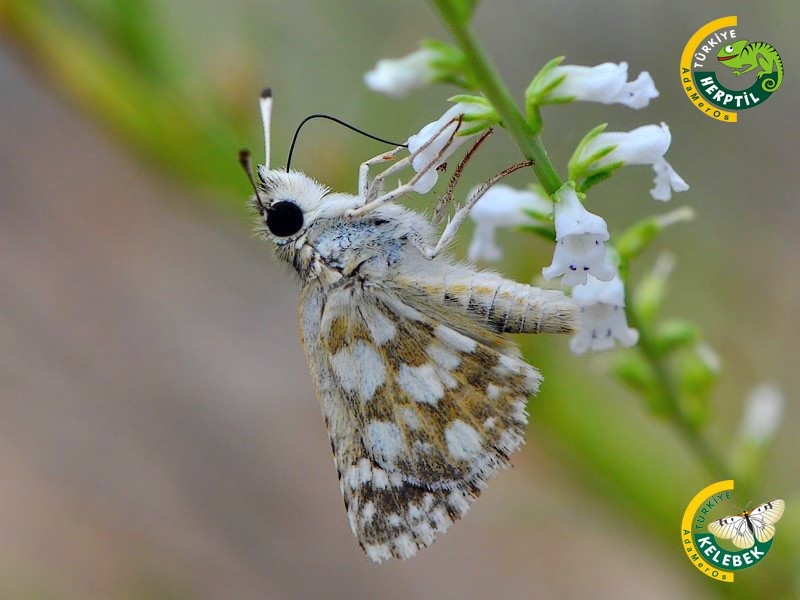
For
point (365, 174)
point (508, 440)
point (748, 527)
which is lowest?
point (748, 527)

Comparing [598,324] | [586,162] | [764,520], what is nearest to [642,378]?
[598,324]

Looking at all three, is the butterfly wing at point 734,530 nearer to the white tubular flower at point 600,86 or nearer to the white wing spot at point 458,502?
the white wing spot at point 458,502

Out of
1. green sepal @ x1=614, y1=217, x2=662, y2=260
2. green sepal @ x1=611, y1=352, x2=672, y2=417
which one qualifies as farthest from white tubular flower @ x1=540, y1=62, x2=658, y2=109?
green sepal @ x1=611, y1=352, x2=672, y2=417

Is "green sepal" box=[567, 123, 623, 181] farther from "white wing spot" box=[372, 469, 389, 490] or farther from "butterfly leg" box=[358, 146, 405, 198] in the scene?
"white wing spot" box=[372, 469, 389, 490]

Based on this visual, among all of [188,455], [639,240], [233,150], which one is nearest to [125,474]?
[188,455]

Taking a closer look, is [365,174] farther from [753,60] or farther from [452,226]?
[753,60]
